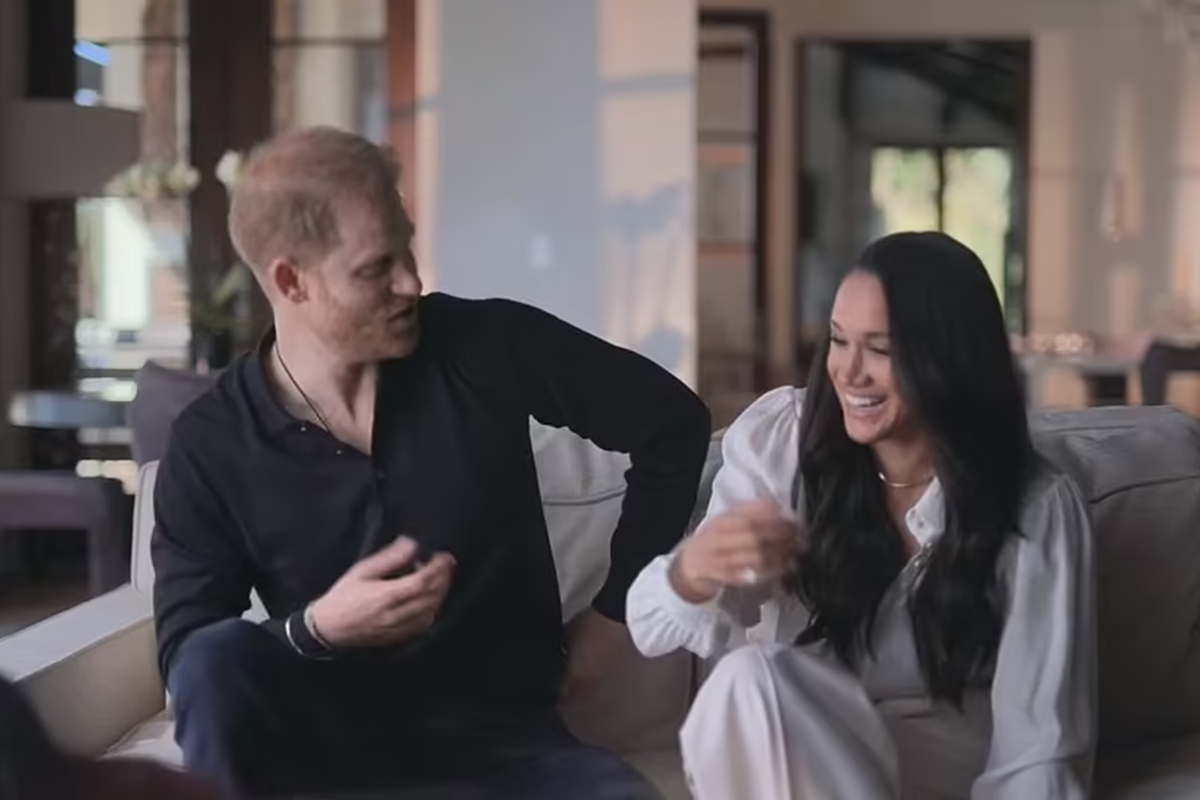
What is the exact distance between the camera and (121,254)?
18.2ft

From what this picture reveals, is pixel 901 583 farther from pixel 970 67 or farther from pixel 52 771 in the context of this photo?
pixel 970 67

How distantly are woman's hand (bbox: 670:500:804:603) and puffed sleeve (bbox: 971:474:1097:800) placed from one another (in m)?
0.24

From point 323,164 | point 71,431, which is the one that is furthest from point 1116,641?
point 71,431

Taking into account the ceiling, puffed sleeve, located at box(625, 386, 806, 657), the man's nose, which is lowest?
puffed sleeve, located at box(625, 386, 806, 657)

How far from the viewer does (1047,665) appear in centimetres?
159

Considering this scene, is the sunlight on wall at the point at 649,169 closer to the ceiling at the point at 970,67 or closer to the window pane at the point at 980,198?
the ceiling at the point at 970,67

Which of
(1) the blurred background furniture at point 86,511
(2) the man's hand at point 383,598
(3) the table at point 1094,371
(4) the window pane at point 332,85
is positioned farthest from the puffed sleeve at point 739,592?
(3) the table at point 1094,371

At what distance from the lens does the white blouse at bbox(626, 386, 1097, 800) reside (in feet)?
5.16

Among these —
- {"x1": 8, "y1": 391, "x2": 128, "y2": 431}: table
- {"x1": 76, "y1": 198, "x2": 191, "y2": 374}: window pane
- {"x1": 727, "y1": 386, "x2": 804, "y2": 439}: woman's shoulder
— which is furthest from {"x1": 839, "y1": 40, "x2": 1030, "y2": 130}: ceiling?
{"x1": 727, "y1": 386, "x2": 804, "y2": 439}: woman's shoulder

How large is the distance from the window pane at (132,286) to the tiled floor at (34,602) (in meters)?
0.91

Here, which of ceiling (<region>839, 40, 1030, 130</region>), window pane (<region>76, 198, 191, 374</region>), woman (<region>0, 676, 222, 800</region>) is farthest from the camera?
ceiling (<region>839, 40, 1030, 130</region>)

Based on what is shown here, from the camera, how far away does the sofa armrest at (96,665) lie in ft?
5.81

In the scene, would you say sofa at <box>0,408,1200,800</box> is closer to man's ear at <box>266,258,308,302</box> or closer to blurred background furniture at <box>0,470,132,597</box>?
man's ear at <box>266,258,308,302</box>

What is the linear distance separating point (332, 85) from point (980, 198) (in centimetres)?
383
